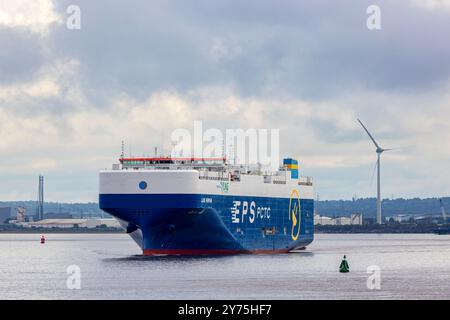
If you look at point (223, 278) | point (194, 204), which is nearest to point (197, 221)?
point (194, 204)

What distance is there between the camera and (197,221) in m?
108

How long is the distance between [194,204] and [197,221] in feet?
8.91

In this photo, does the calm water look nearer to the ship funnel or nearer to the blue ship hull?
the blue ship hull

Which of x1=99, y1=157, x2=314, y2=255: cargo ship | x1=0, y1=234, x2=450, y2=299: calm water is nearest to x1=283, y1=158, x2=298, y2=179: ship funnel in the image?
x1=99, y1=157, x2=314, y2=255: cargo ship

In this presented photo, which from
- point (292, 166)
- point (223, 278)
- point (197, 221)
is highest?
point (292, 166)

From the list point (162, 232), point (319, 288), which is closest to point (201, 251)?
point (162, 232)

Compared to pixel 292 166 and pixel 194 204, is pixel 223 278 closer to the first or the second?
pixel 194 204

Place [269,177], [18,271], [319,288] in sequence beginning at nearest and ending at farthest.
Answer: [319,288], [18,271], [269,177]

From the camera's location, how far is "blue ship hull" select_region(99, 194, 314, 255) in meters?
106
